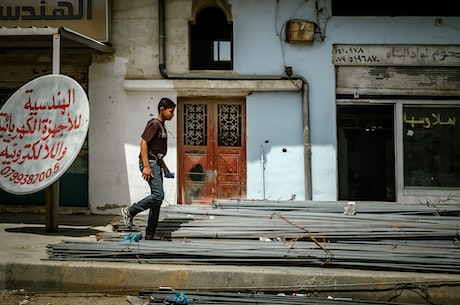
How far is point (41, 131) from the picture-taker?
5.86 metres

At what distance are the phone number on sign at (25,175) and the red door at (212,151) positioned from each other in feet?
10.5

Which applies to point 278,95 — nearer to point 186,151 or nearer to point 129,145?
point 186,151

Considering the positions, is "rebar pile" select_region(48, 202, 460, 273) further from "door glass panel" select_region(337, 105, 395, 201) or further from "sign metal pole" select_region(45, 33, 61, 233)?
"door glass panel" select_region(337, 105, 395, 201)

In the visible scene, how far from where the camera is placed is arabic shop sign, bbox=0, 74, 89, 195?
5.53 metres

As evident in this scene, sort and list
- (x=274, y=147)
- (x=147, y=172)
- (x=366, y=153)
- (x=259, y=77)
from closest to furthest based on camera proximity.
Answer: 1. (x=147, y=172)
2. (x=259, y=77)
3. (x=274, y=147)
4. (x=366, y=153)

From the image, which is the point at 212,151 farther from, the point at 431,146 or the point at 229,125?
the point at 431,146

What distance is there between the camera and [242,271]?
443 centimetres

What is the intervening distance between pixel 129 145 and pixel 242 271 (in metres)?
4.62

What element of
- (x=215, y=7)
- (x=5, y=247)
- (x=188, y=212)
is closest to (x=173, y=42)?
(x=215, y=7)

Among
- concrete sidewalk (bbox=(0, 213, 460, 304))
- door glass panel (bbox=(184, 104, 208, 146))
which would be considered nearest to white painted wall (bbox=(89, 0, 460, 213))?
door glass panel (bbox=(184, 104, 208, 146))

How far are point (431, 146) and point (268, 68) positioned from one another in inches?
136

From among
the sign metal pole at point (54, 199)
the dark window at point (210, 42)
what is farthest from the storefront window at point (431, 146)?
the sign metal pole at point (54, 199)

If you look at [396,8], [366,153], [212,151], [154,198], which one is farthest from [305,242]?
[396,8]

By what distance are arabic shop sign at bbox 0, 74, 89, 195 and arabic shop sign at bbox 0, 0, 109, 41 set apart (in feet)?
8.27
